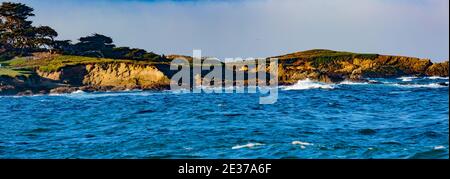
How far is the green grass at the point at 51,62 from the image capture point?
98.0m

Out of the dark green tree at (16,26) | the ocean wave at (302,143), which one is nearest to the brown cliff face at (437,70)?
the dark green tree at (16,26)

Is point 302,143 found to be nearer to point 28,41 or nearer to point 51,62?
point 51,62

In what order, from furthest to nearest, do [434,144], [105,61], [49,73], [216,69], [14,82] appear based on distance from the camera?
[216,69] < [105,61] < [49,73] < [14,82] < [434,144]

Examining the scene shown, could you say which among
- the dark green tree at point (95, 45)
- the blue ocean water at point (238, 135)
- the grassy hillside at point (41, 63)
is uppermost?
the dark green tree at point (95, 45)

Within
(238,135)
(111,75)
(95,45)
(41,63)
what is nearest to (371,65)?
(95,45)

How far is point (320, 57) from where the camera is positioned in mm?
157500

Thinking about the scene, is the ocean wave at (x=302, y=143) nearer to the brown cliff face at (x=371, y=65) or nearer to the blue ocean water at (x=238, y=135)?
the blue ocean water at (x=238, y=135)

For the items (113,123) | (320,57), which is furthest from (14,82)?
(320,57)

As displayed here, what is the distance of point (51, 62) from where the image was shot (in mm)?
104125

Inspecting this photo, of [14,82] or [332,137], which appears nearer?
[332,137]
